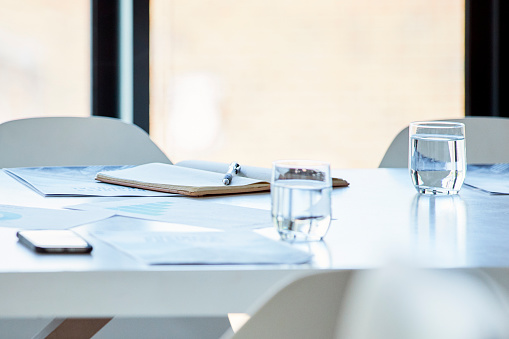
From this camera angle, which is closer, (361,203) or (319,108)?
(361,203)

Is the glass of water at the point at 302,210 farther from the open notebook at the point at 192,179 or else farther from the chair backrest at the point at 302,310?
the open notebook at the point at 192,179

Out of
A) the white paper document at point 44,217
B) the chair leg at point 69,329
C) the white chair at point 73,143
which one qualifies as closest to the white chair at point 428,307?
the white paper document at point 44,217

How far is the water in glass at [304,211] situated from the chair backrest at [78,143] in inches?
49.6

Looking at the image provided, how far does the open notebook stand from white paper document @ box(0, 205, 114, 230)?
0.26 meters

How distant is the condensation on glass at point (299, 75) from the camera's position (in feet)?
10.6

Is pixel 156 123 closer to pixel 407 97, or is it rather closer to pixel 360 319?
pixel 407 97

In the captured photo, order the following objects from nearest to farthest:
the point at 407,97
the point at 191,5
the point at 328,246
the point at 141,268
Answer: the point at 141,268, the point at 328,246, the point at 191,5, the point at 407,97

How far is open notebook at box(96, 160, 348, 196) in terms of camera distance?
4.23ft

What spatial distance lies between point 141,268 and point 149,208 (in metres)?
0.40

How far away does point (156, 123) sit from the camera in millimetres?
3264

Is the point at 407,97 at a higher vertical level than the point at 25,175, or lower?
higher

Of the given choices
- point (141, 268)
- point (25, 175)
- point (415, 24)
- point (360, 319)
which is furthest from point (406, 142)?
point (360, 319)

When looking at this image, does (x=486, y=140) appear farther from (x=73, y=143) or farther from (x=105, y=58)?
(x=105, y=58)

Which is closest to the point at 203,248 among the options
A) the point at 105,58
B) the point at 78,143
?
the point at 78,143
